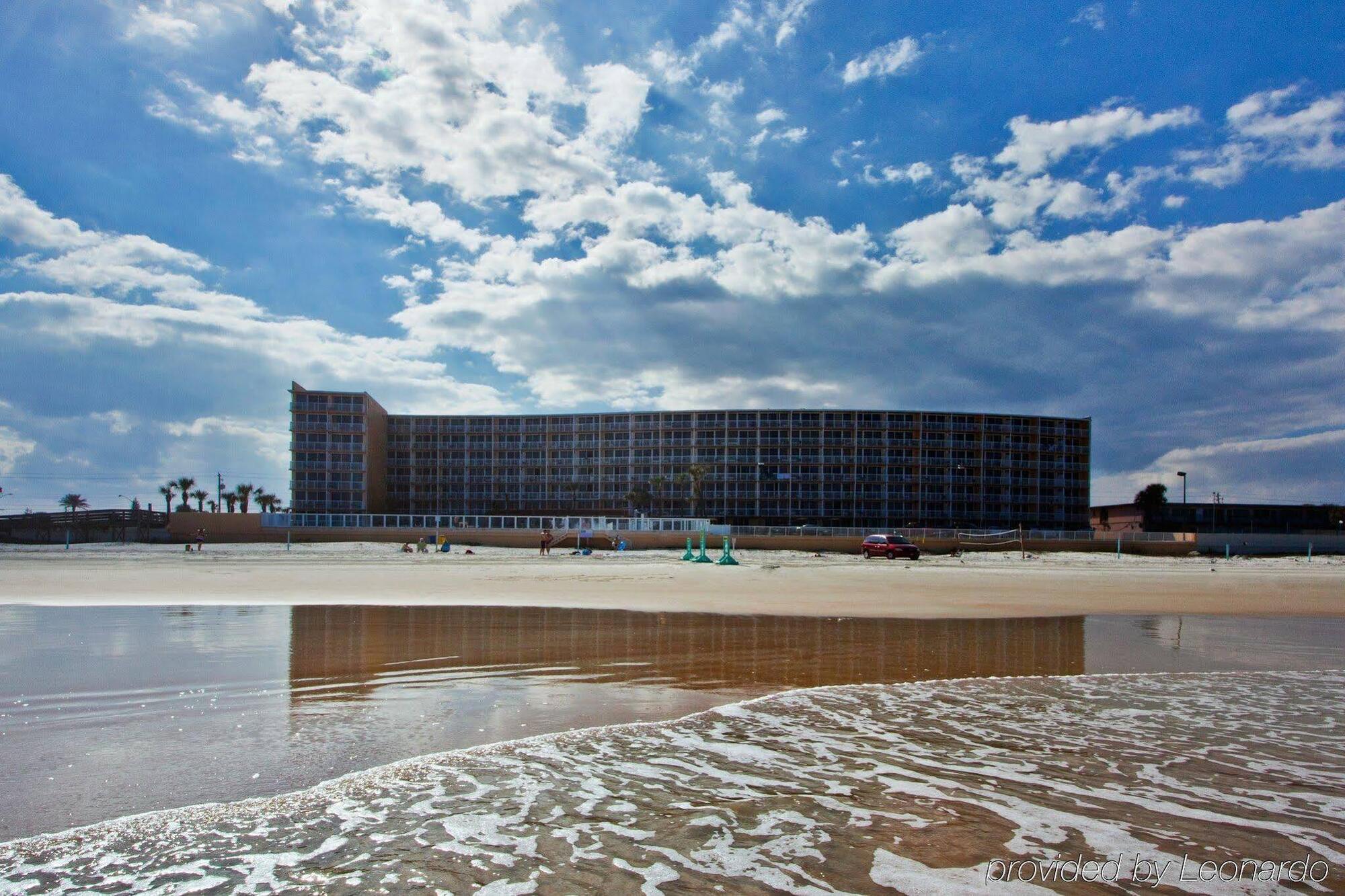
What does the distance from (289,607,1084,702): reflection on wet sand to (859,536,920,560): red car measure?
127 ft

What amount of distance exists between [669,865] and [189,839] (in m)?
2.83

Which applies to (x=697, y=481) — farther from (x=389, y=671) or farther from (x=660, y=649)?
(x=389, y=671)

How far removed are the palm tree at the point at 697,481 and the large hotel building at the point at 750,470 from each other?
249mm

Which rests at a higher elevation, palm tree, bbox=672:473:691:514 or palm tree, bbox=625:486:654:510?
palm tree, bbox=672:473:691:514

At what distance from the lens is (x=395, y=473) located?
128 metres

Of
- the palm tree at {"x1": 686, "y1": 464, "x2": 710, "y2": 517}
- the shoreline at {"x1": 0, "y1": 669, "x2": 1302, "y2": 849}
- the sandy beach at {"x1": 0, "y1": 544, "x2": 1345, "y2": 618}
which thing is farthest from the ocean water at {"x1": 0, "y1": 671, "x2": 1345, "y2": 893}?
the palm tree at {"x1": 686, "y1": 464, "x2": 710, "y2": 517}

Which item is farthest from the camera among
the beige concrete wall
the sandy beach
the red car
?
the beige concrete wall

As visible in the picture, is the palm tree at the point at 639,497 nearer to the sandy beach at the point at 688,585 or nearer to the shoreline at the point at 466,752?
the sandy beach at the point at 688,585

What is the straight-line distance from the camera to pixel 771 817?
17.4 feet

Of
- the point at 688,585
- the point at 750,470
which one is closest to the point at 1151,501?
the point at 750,470

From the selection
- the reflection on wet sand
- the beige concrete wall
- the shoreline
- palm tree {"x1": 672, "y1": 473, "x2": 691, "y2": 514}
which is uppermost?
palm tree {"x1": 672, "y1": 473, "x2": 691, "y2": 514}

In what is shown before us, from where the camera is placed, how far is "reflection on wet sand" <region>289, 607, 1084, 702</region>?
10219mm

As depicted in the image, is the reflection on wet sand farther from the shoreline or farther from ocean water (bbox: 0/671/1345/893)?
ocean water (bbox: 0/671/1345/893)

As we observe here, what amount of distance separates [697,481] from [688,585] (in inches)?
3619
